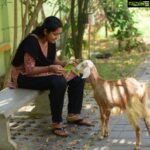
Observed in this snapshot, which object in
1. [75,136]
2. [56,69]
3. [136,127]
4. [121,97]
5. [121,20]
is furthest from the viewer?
[121,20]

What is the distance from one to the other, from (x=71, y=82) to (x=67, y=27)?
3.41m

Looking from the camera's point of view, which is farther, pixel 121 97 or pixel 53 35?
pixel 53 35

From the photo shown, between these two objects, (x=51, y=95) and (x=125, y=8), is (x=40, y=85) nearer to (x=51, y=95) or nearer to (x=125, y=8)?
(x=51, y=95)

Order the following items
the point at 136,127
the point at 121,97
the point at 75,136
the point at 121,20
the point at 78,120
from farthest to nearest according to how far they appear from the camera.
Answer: the point at 121,20 < the point at 78,120 < the point at 75,136 < the point at 121,97 < the point at 136,127

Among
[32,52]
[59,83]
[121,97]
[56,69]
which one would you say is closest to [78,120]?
[59,83]

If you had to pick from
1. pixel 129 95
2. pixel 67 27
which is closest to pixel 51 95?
pixel 129 95

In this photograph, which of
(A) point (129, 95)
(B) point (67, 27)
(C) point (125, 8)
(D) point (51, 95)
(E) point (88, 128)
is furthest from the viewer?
(C) point (125, 8)

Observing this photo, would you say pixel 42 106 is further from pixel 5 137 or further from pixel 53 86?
pixel 5 137

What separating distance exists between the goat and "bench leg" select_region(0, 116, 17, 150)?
1.10 meters

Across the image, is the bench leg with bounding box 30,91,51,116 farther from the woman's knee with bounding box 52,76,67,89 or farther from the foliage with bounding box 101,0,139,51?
the foliage with bounding box 101,0,139,51

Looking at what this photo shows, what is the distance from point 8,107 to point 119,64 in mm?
5582

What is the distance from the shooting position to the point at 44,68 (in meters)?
5.22

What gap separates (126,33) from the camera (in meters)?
11.7

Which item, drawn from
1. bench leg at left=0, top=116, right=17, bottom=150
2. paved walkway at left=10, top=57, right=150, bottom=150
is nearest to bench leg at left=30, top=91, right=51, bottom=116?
paved walkway at left=10, top=57, right=150, bottom=150
